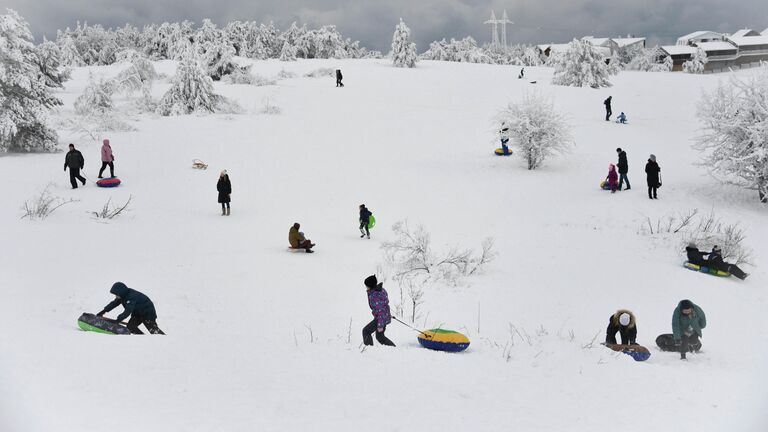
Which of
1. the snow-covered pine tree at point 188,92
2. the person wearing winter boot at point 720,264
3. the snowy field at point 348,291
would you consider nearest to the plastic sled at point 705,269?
the person wearing winter boot at point 720,264

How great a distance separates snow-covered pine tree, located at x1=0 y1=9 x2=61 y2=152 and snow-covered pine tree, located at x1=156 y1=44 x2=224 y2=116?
34.0 feet

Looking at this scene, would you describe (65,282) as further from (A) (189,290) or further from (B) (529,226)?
(B) (529,226)

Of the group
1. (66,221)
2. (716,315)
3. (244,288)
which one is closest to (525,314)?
(716,315)

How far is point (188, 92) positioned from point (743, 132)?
28.4 metres

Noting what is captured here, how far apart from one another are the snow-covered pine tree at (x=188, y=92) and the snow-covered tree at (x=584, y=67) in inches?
1245

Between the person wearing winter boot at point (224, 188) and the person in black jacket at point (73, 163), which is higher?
the person in black jacket at point (73, 163)

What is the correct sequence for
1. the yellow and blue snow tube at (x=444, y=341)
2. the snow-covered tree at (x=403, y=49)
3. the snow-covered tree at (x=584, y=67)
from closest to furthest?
the yellow and blue snow tube at (x=444, y=341)
the snow-covered tree at (x=584, y=67)
the snow-covered tree at (x=403, y=49)

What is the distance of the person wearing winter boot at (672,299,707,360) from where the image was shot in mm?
9352

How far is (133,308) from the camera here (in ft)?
28.6

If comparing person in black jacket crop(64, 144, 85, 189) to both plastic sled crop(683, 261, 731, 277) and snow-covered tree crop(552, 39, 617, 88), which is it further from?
snow-covered tree crop(552, 39, 617, 88)

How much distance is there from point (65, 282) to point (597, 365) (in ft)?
32.7

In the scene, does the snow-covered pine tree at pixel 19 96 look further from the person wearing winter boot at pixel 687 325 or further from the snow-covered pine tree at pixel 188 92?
the person wearing winter boot at pixel 687 325

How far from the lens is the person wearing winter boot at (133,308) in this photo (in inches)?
340

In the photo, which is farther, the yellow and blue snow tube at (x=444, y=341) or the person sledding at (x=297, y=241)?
the person sledding at (x=297, y=241)
